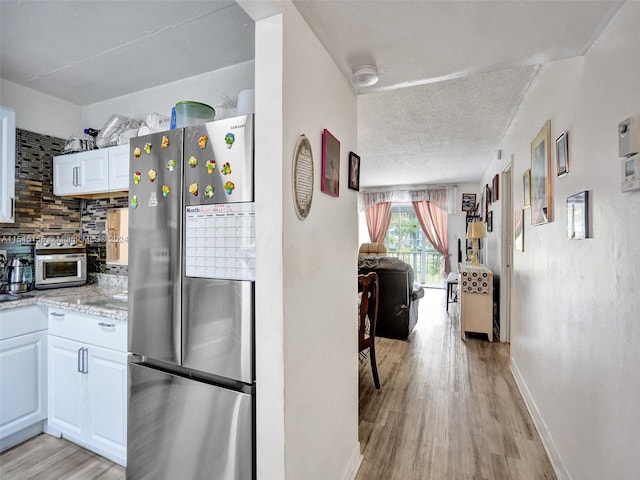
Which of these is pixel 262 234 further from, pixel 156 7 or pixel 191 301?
pixel 156 7

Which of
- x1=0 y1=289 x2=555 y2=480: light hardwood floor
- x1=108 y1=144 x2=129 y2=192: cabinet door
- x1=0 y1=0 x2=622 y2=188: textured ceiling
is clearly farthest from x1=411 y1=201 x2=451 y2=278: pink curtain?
x1=108 y1=144 x2=129 y2=192: cabinet door

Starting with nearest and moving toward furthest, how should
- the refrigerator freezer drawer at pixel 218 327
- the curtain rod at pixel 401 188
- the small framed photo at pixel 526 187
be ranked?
the refrigerator freezer drawer at pixel 218 327 → the small framed photo at pixel 526 187 → the curtain rod at pixel 401 188

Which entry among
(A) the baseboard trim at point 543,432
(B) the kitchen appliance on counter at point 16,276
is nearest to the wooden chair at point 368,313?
(A) the baseboard trim at point 543,432

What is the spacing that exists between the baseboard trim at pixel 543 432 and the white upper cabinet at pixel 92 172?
3050 mm

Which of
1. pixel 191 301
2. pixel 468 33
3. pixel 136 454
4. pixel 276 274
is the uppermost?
pixel 468 33

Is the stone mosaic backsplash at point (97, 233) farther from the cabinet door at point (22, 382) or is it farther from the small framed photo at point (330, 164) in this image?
the small framed photo at point (330, 164)

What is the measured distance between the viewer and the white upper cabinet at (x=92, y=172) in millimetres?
2178

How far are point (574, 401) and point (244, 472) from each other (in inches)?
62.3

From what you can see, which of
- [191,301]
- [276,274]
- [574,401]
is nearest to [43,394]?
[191,301]

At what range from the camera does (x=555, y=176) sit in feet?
6.07

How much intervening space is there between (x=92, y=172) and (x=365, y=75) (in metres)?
2.05

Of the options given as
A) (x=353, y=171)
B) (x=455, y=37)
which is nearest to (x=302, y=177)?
(x=353, y=171)

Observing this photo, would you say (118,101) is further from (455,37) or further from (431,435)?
(431,435)

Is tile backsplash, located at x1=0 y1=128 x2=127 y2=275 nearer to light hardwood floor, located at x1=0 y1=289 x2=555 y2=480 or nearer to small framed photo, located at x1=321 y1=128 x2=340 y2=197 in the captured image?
light hardwood floor, located at x1=0 y1=289 x2=555 y2=480
